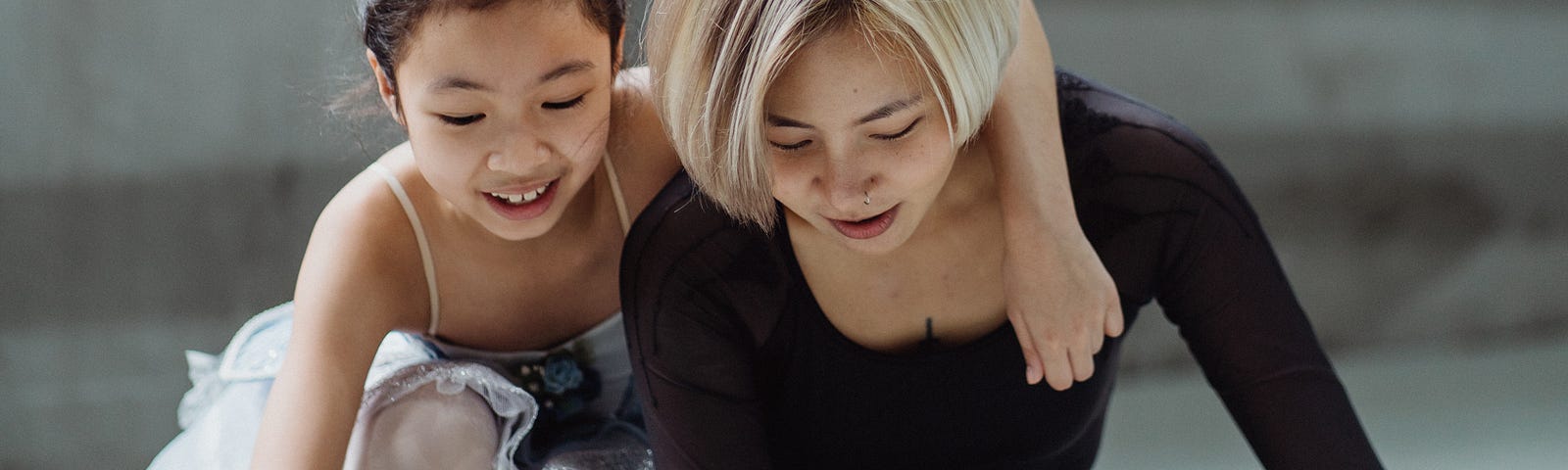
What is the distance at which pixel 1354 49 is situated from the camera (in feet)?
6.35

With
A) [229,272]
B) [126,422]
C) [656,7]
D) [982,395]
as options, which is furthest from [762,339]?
[126,422]

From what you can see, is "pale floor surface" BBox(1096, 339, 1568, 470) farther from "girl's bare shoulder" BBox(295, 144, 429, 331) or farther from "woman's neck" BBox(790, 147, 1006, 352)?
"girl's bare shoulder" BBox(295, 144, 429, 331)

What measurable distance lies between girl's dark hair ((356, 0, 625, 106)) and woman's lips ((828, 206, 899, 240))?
0.84 ft

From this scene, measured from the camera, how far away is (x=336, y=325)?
1069 millimetres

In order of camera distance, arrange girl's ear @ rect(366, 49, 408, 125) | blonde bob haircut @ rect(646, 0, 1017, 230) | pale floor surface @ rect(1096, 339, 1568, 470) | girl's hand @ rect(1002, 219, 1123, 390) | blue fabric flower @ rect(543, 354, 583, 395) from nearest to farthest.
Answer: blonde bob haircut @ rect(646, 0, 1017, 230), girl's hand @ rect(1002, 219, 1123, 390), girl's ear @ rect(366, 49, 408, 125), blue fabric flower @ rect(543, 354, 583, 395), pale floor surface @ rect(1096, 339, 1568, 470)

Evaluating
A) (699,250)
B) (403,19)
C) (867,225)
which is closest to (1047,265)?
(867,225)

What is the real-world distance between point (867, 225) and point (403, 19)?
38 cm

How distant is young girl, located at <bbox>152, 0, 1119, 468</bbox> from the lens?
3.25ft

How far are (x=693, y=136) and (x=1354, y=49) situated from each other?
4.46 feet

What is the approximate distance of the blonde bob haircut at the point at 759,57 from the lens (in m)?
0.84

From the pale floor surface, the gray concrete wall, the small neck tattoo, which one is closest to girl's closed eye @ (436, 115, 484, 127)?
the small neck tattoo

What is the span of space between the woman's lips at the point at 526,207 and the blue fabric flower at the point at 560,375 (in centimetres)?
19

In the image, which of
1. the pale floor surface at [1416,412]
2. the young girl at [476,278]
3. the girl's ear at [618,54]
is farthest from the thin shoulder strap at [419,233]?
the pale floor surface at [1416,412]

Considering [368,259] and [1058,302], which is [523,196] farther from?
[1058,302]
